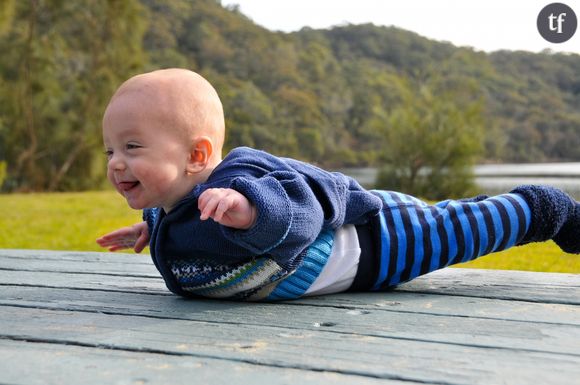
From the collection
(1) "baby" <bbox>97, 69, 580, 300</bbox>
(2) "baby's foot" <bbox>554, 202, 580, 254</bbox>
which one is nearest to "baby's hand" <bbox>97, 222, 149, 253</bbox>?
(1) "baby" <bbox>97, 69, 580, 300</bbox>

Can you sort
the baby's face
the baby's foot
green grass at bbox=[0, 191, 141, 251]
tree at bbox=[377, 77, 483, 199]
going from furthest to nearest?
1. tree at bbox=[377, 77, 483, 199]
2. green grass at bbox=[0, 191, 141, 251]
3. the baby's foot
4. the baby's face

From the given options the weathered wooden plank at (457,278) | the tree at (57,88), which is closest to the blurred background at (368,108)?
the tree at (57,88)

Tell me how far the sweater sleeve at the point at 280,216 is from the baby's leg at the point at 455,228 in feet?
1.10

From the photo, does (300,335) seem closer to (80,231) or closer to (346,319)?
(346,319)

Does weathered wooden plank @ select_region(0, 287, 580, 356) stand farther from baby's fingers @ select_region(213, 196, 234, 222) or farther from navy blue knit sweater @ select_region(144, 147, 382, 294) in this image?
baby's fingers @ select_region(213, 196, 234, 222)

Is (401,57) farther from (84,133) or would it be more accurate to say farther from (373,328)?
(373,328)

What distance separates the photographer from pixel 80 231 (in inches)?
280

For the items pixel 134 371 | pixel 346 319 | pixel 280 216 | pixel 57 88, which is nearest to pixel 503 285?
pixel 346 319

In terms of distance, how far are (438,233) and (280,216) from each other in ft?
1.98

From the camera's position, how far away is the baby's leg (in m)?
1.85

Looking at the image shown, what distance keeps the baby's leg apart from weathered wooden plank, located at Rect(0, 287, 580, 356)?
150 millimetres

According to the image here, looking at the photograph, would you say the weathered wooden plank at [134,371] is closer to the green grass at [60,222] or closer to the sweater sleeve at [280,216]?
the sweater sleeve at [280,216]

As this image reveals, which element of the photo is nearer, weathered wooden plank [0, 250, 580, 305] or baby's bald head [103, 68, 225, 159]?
baby's bald head [103, 68, 225, 159]

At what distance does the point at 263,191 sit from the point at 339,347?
40cm
